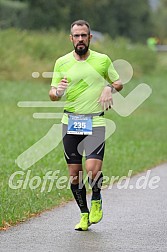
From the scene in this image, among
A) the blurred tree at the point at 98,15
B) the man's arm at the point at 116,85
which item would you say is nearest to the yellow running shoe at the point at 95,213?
the man's arm at the point at 116,85

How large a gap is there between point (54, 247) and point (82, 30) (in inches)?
93.2

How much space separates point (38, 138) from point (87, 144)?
10376 mm

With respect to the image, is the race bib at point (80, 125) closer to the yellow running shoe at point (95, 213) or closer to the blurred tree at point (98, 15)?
the yellow running shoe at point (95, 213)

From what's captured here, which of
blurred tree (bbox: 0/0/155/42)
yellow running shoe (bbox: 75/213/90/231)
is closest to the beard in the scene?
yellow running shoe (bbox: 75/213/90/231)

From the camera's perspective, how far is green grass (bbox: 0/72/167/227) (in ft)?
38.3

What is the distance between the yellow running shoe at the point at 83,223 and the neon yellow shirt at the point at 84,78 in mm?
1209

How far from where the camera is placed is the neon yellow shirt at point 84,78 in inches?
380

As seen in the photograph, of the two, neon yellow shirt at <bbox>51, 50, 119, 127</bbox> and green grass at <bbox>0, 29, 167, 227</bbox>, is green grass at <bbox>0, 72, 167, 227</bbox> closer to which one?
green grass at <bbox>0, 29, 167, 227</bbox>

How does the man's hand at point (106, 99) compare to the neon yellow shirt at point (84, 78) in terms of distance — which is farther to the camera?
the neon yellow shirt at point (84, 78)

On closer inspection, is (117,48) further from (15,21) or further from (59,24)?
(59,24)

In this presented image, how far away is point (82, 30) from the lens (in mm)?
9484

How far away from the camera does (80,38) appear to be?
9.49 m

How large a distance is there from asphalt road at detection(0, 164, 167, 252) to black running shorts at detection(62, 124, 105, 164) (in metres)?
0.87

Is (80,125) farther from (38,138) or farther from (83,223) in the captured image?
(38,138)
